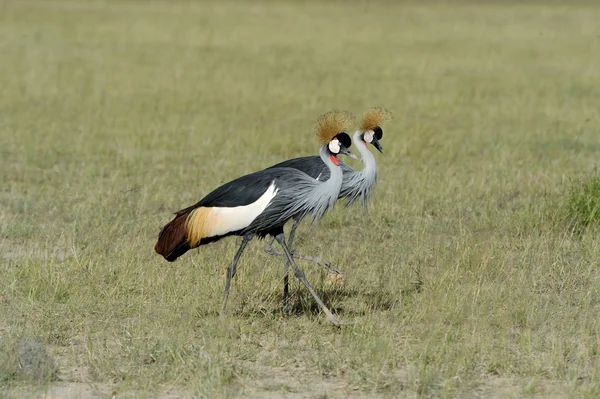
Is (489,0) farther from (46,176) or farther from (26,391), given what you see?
(26,391)

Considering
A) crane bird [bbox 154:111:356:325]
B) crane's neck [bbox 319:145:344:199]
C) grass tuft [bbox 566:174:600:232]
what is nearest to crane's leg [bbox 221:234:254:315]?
crane bird [bbox 154:111:356:325]

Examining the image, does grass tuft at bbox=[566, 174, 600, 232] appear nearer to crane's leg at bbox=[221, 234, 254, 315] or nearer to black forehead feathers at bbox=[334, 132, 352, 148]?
black forehead feathers at bbox=[334, 132, 352, 148]

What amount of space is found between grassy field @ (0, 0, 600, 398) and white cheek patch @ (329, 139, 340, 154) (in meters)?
0.86

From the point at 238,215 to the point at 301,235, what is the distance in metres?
2.11

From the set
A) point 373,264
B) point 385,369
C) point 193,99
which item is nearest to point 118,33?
point 193,99

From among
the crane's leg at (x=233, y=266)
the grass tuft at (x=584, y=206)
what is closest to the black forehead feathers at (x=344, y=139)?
A: the crane's leg at (x=233, y=266)

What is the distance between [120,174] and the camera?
30.3 feet

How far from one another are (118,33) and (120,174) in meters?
13.9

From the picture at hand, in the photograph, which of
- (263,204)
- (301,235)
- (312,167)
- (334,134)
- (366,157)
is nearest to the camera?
(263,204)

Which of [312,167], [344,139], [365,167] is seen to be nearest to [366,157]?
[365,167]

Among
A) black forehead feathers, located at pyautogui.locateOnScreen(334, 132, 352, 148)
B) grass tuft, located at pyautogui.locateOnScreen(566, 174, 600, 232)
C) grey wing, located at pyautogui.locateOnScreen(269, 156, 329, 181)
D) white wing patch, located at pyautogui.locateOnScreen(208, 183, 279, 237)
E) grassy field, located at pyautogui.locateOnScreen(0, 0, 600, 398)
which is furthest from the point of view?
grass tuft, located at pyautogui.locateOnScreen(566, 174, 600, 232)

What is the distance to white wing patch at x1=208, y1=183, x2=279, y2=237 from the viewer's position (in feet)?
17.3

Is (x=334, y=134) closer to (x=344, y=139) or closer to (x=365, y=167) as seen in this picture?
(x=344, y=139)

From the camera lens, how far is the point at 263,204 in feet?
17.4
